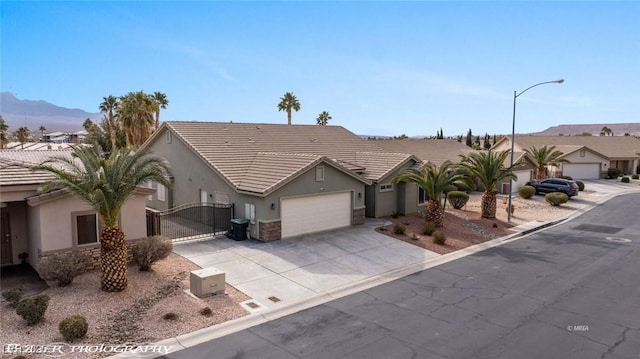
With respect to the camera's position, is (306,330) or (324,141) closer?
(306,330)

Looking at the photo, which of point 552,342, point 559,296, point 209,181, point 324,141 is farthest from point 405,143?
point 552,342

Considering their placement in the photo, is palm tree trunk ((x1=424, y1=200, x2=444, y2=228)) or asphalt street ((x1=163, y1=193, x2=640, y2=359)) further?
palm tree trunk ((x1=424, y1=200, x2=444, y2=228))

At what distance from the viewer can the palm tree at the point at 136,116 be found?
5084 cm

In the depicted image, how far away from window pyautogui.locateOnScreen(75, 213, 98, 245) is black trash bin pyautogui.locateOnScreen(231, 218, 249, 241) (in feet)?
21.0

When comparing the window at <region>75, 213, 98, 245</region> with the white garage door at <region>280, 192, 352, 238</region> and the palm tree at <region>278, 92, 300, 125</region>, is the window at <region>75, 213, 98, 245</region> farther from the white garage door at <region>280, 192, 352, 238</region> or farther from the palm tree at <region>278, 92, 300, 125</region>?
the palm tree at <region>278, 92, 300, 125</region>

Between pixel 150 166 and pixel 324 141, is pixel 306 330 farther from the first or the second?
pixel 324 141

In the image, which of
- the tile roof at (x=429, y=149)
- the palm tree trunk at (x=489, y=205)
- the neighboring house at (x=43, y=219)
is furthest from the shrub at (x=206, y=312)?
the tile roof at (x=429, y=149)

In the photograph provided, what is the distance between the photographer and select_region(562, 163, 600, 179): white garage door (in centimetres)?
5428

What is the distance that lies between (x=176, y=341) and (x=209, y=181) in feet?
47.3

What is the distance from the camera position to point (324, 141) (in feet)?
109

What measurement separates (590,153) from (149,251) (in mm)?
57105

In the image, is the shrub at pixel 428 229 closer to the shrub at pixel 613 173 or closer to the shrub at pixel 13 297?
the shrub at pixel 13 297

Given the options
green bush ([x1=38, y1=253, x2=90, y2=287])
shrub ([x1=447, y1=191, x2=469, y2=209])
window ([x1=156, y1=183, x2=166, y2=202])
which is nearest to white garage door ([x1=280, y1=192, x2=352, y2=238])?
green bush ([x1=38, y1=253, x2=90, y2=287])

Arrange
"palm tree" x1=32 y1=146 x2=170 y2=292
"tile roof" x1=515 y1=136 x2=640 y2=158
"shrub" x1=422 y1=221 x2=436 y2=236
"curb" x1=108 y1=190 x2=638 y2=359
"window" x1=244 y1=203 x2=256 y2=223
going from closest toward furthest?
"curb" x1=108 y1=190 x2=638 y2=359
"palm tree" x1=32 y1=146 x2=170 y2=292
"window" x1=244 y1=203 x2=256 y2=223
"shrub" x1=422 y1=221 x2=436 y2=236
"tile roof" x1=515 y1=136 x2=640 y2=158
